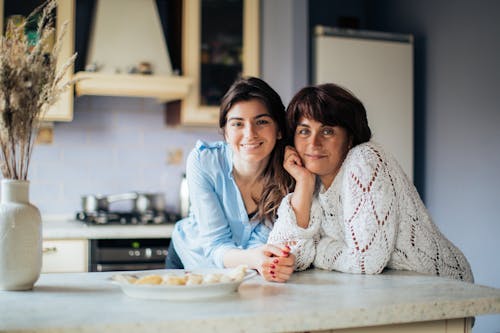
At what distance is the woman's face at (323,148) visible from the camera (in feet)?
6.37

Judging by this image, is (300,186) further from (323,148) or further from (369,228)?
(369,228)

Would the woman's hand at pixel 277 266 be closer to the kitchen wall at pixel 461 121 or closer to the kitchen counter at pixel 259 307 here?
the kitchen counter at pixel 259 307

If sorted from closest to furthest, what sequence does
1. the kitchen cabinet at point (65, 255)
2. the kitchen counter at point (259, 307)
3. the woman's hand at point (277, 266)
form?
the kitchen counter at point (259, 307) → the woman's hand at point (277, 266) → the kitchen cabinet at point (65, 255)

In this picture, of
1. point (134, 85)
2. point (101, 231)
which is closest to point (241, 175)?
point (101, 231)

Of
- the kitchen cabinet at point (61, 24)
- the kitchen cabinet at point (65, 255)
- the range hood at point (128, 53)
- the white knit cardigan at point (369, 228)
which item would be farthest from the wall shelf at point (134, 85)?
the white knit cardigan at point (369, 228)

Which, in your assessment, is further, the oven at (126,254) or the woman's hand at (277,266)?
the oven at (126,254)

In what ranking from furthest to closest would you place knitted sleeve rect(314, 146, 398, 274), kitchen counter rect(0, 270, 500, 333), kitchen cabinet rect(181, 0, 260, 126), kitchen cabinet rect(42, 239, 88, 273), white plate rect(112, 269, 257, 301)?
kitchen cabinet rect(181, 0, 260, 126) < kitchen cabinet rect(42, 239, 88, 273) < knitted sleeve rect(314, 146, 398, 274) < white plate rect(112, 269, 257, 301) < kitchen counter rect(0, 270, 500, 333)

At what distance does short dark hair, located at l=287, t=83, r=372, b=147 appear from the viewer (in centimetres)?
194

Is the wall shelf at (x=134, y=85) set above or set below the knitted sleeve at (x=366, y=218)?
above

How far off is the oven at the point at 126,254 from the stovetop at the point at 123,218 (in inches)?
7.7

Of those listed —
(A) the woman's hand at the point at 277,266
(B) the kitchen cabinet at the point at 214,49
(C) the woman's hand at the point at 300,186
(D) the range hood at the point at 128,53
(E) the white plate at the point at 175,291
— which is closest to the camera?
(E) the white plate at the point at 175,291

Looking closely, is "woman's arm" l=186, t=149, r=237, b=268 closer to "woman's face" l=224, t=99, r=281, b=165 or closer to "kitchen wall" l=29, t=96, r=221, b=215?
"woman's face" l=224, t=99, r=281, b=165

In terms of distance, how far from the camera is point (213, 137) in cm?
402

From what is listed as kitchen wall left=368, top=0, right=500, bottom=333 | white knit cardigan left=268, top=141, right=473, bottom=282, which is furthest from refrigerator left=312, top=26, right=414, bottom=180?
white knit cardigan left=268, top=141, right=473, bottom=282
